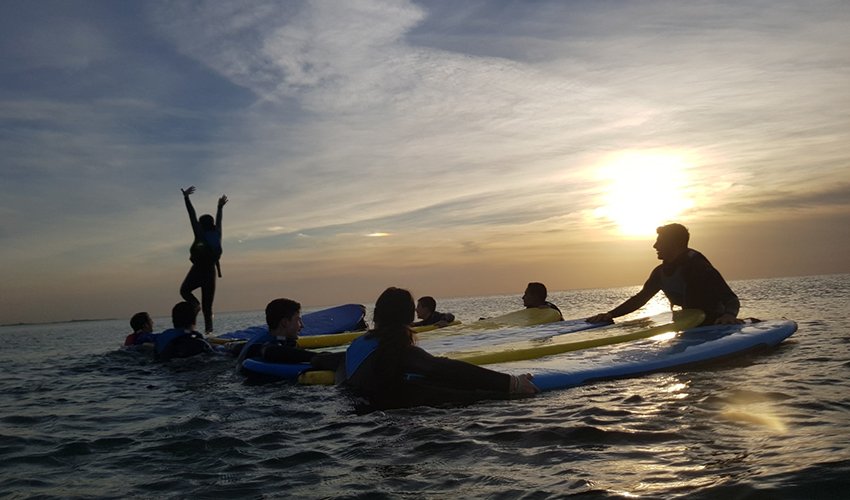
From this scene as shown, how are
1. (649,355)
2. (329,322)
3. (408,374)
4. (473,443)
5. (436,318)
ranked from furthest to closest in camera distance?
(329,322), (436,318), (649,355), (408,374), (473,443)

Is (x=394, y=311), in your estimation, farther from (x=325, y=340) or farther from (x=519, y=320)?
(x=325, y=340)

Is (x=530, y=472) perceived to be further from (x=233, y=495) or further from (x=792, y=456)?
(x=233, y=495)

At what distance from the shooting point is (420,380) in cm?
653

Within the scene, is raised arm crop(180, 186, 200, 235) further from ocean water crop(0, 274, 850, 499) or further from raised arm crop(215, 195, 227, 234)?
ocean water crop(0, 274, 850, 499)

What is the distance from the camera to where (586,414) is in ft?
18.6

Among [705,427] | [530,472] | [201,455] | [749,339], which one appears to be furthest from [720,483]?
[749,339]

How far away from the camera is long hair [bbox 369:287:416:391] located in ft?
21.3

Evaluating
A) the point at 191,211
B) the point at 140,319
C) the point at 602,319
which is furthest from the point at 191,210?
the point at 602,319

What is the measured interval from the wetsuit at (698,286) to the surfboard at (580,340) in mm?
210

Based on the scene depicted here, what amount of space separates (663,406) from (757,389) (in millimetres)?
1278

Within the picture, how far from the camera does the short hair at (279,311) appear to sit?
9055mm

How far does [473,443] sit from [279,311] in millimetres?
4874

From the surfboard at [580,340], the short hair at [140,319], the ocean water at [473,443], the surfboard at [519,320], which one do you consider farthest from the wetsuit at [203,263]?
the surfboard at [580,340]

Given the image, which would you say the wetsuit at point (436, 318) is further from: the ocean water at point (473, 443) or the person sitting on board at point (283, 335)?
the ocean water at point (473, 443)
